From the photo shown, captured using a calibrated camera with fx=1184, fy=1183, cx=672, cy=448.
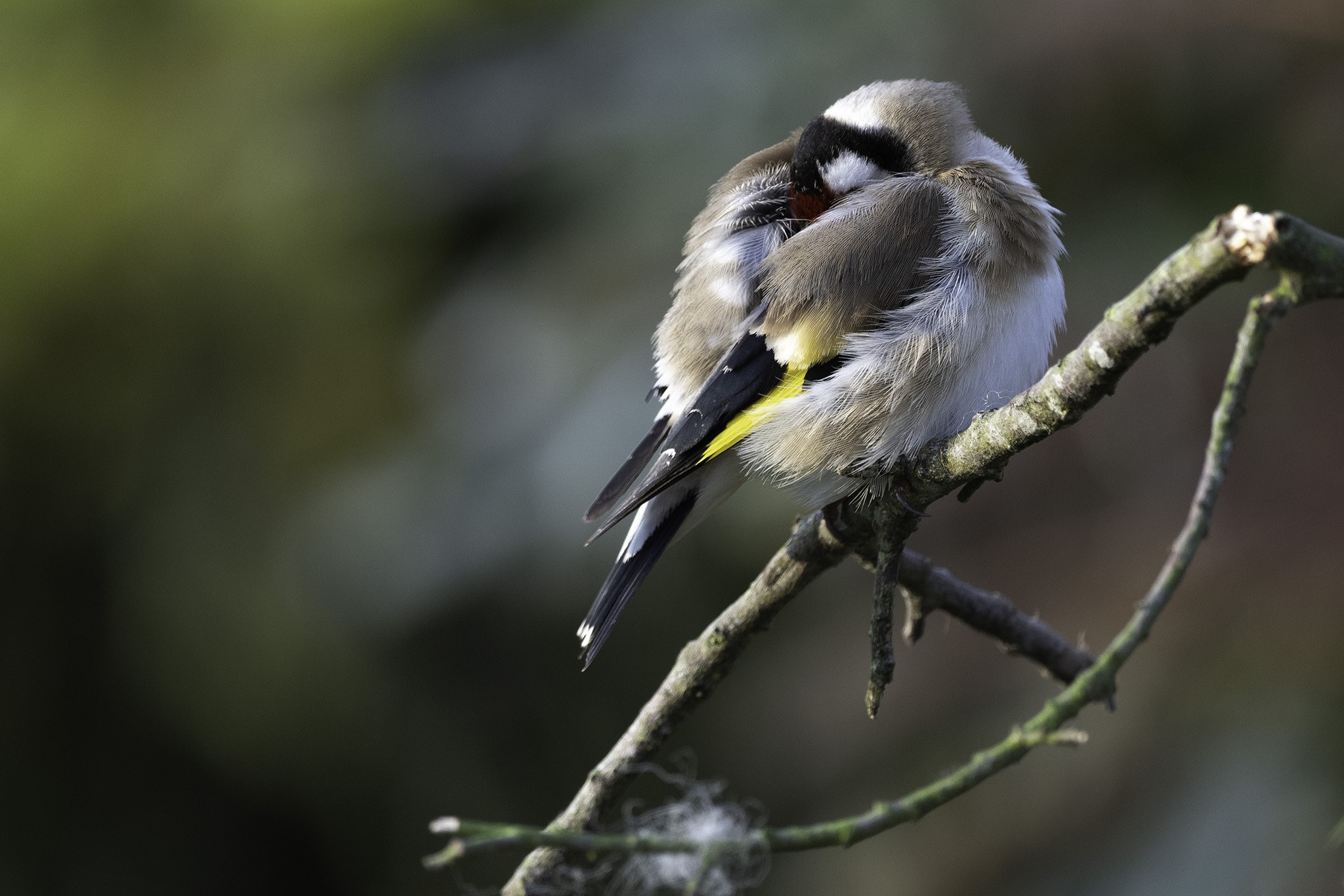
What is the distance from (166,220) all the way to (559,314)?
1.80 meters

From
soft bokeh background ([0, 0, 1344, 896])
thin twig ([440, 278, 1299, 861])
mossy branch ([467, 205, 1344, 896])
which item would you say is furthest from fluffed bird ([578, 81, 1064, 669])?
soft bokeh background ([0, 0, 1344, 896])

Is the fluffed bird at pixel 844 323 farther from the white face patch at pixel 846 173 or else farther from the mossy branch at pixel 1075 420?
the mossy branch at pixel 1075 420

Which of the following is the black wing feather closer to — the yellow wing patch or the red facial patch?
the yellow wing patch

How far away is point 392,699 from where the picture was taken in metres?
4.24

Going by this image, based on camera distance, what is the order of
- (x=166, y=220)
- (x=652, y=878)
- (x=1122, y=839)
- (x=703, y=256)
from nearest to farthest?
(x=652, y=878) → (x=703, y=256) → (x=1122, y=839) → (x=166, y=220)

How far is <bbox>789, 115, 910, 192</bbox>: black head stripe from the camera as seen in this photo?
221cm

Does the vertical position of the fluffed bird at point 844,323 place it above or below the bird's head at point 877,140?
below

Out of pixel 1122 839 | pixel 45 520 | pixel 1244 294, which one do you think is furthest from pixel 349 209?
pixel 1122 839

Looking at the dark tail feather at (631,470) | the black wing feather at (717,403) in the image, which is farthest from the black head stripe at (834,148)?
the dark tail feather at (631,470)

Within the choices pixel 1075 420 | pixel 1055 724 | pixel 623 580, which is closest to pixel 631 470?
pixel 623 580

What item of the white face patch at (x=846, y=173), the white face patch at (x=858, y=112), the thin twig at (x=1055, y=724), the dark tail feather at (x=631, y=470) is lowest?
the thin twig at (x=1055, y=724)

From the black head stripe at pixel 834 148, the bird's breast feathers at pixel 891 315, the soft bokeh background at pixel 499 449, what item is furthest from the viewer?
the soft bokeh background at pixel 499 449

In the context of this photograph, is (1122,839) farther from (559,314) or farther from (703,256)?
(559,314)

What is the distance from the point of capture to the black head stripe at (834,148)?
221 cm
